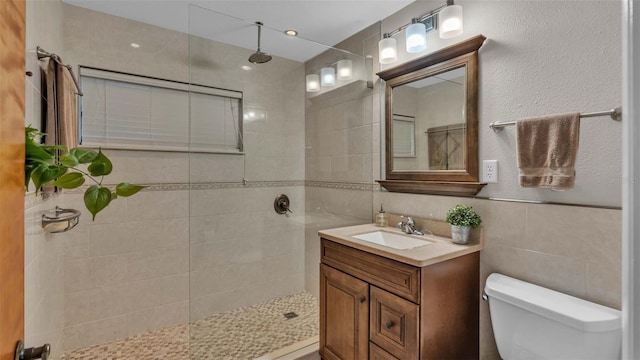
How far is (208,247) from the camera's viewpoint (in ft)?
7.22

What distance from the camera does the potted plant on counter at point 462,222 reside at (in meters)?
1.63

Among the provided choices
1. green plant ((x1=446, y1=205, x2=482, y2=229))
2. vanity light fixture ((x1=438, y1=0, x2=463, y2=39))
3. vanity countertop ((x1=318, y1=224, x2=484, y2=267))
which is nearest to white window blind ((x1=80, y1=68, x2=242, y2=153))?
vanity countertop ((x1=318, y1=224, x2=484, y2=267))

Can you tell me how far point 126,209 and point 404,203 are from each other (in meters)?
2.08

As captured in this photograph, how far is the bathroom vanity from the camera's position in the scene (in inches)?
56.5

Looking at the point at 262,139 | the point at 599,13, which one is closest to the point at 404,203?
the point at 262,139

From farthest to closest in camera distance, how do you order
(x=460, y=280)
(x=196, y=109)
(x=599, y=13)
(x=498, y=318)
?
(x=196, y=109)
(x=460, y=280)
(x=498, y=318)
(x=599, y=13)

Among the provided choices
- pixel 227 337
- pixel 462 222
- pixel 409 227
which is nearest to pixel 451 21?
pixel 462 222

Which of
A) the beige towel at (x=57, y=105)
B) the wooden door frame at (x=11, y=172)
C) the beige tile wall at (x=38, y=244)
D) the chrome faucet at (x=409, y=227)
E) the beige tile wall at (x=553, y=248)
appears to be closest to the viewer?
the wooden door frame at (x=11, y=172)

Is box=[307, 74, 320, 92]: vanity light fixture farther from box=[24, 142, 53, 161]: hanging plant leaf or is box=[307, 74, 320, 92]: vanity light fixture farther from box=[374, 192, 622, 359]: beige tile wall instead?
box=[24, 142, 53, 161]: hanging plant leaf

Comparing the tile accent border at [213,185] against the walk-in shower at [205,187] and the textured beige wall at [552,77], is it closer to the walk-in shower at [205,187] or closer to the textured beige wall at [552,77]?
the walk-in shower at [205,187]

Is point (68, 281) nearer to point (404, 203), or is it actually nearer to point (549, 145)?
point (404, 203)

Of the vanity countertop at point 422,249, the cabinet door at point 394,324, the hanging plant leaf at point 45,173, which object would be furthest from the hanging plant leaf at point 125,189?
the cabinet door at point 394,324

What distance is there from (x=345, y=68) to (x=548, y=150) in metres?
1.62

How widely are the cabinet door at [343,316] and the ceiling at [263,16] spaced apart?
1692mm
